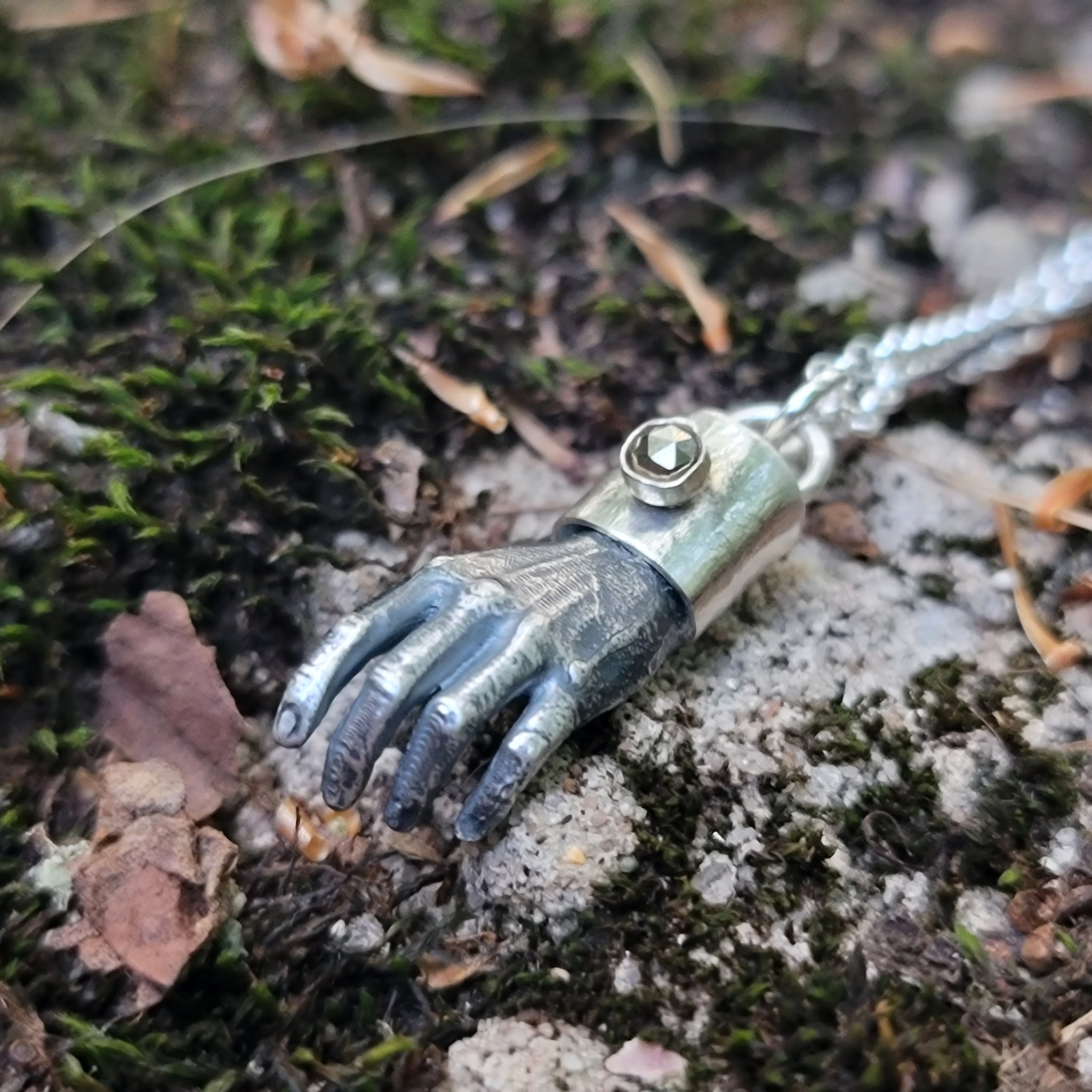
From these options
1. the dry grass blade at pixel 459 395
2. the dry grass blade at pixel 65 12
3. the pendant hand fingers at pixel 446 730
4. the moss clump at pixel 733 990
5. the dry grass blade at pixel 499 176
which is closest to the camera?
the moss clump at pixel 733 990

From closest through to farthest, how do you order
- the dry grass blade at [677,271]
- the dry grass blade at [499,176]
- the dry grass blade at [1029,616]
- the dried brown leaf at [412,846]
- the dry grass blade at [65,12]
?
the dried brown leaf at [412,846] < the dry grass blade at [1029,616] < the dry grass blade at [677,271] < the dry grass blade at [499,176] < the dry grass blade at [65,12]

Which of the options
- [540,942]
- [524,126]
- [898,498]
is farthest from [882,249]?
[540,942]

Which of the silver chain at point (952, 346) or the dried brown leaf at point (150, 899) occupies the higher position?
the dried brown leaf at point (150, 899)

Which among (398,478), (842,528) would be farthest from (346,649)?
(842,528)

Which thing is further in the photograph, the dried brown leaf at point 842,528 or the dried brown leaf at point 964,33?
the dried brown leaf at point 964,33

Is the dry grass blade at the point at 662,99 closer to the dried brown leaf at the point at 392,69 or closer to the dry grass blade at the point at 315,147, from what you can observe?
the dry grass blade at the point at 315,147

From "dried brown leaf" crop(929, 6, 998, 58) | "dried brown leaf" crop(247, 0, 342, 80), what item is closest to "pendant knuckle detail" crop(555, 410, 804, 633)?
"dried brown leaf" crop(247, 0, 342, 80)

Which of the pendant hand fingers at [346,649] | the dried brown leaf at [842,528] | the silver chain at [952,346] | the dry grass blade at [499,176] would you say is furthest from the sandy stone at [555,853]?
the dry grass blade at [499,176]

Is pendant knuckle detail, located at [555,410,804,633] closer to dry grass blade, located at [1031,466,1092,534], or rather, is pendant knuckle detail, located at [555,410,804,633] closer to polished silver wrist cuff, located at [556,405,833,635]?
polished silver wrist cuff, located at [556,405,833,635]
